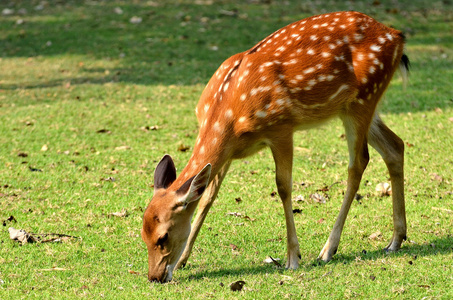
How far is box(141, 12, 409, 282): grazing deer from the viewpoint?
4719 millimetres

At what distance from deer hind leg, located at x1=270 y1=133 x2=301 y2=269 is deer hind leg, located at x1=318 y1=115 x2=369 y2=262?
0.30m

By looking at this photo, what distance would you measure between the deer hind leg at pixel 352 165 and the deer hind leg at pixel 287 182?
30 cm

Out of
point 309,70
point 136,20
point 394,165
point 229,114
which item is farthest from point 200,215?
point 136,20

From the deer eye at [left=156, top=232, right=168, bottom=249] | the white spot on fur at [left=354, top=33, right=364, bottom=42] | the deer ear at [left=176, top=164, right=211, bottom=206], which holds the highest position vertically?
the white spot on fur at [left=354, top=33, right=364, bottom=42]

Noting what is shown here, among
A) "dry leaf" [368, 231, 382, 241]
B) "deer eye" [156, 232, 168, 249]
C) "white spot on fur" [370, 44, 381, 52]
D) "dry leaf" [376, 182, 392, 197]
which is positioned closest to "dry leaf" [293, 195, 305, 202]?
"dry leaf" [376, 182, 392, 197]

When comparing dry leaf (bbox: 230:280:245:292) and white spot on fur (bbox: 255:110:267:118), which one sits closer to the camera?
dry leaf (bbox: 230:280:245:292)

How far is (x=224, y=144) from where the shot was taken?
4.92 m

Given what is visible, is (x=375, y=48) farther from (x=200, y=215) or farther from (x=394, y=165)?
(x=200, y=215)

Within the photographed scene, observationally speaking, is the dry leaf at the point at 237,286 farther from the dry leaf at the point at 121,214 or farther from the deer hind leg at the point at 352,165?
the dry leaf at the point at 121,214

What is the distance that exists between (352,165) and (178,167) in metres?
2.65

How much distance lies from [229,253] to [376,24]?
8.03 ft

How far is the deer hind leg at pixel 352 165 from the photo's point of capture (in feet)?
17.1

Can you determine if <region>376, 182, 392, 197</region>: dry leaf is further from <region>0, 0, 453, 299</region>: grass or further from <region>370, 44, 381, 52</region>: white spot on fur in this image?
<region>370, 44, 381, 52</region>: white spot on fur

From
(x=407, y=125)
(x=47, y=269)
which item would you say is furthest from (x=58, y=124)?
(x=407, y=125)
